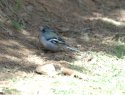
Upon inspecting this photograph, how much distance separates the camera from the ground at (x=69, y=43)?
772cm

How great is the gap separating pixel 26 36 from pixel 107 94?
3282mm

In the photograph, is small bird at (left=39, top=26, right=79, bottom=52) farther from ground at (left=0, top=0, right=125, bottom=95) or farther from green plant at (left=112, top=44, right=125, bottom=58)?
green plant at (left=112, top=44, right=125, bottom=58)

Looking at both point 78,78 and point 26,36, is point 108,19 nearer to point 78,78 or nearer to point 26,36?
point 26,36

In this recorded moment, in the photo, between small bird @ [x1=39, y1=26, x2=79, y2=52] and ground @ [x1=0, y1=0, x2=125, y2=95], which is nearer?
ground @ [x1=0, y1=0, x2=125, y2=95]

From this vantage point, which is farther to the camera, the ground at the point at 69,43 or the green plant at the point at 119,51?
the green plant at the point at 119,51

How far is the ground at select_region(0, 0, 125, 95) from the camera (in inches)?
304

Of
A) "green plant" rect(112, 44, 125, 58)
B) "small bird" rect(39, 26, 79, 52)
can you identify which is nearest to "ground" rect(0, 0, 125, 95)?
"green plant" rect(112, 44, 125, 58)

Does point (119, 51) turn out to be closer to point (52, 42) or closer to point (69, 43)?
point (69, 43)

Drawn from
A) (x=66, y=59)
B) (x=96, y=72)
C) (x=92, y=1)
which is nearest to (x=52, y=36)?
(x=66, y=59)

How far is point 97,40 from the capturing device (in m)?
10.9

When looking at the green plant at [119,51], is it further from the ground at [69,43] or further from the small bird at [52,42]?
the small bird at [52,42]

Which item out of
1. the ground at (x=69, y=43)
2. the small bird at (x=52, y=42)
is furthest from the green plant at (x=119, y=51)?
the small bird at (x=52, y=42)

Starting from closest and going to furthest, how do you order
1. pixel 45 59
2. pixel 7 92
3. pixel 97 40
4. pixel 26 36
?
pixel 7 92 < pixel 45 59 < pixel 26 36 < pixel 97 40

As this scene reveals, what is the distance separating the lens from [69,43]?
10.4 m
